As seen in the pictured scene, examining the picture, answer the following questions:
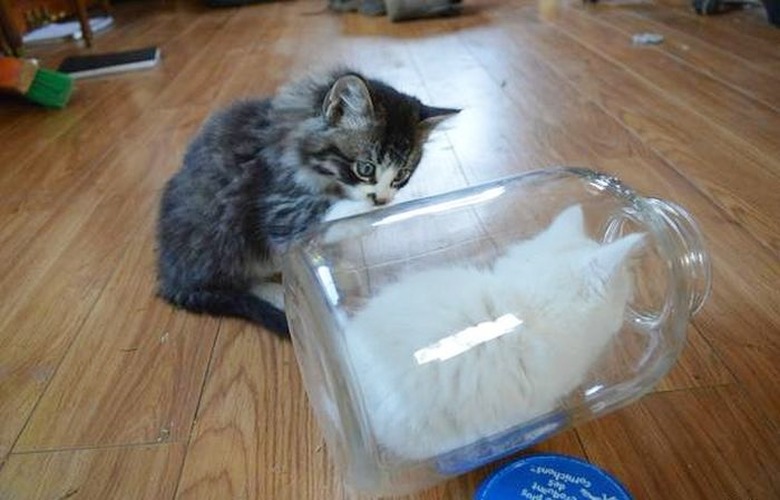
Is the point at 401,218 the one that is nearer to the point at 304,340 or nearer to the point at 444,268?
the point at 444,268

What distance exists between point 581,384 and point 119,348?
577mm

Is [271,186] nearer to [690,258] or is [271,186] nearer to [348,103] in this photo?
[348,103]

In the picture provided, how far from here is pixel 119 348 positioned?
76 cm

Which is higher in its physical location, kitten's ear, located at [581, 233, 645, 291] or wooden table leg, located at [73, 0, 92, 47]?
kitten's ear, located at [581, 233, 645, 291]

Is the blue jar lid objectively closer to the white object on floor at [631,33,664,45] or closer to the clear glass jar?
the clear glass jar

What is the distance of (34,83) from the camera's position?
70.1 inches

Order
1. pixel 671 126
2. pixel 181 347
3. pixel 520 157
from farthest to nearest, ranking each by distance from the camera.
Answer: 1. pixel 671 126
2. pixel 520 157
3. pixel 181 347

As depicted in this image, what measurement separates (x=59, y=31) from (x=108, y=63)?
3.07ft

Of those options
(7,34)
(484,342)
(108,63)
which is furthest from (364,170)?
(7,34)

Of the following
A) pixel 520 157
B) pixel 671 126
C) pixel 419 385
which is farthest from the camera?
pixel 671 126

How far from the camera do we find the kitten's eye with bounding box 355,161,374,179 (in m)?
0.82

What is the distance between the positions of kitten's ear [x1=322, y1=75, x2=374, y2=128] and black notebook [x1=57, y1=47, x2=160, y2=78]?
66.8 inches

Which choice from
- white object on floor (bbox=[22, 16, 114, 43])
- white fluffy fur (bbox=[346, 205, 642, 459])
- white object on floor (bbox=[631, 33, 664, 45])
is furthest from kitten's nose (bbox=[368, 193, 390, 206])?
white object on floor (bbox=[22, 16, 114, 43])

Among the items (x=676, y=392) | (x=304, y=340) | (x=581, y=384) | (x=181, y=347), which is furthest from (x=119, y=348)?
(x=676, y=392)
